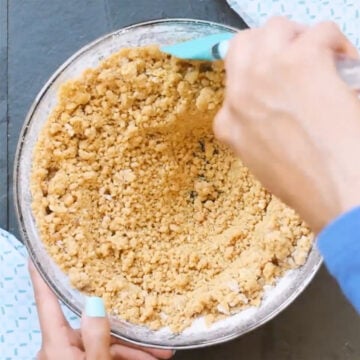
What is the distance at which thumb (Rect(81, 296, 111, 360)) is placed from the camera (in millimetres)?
633

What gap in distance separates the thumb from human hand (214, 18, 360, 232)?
22 centimetres

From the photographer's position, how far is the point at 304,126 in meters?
0.48

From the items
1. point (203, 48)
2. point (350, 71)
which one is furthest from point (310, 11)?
point (350, 71)

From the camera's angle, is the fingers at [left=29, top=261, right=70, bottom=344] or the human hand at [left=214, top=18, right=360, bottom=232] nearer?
the human hand at [left=214, top=18, right=360, bottom=232]

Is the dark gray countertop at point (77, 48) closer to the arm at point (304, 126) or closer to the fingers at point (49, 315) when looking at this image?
the fingers at point (49, 315)

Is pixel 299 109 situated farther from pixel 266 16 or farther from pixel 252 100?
pixel 266 16

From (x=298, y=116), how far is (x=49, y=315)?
1.14 ft

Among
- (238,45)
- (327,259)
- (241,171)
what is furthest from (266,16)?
(327,259)

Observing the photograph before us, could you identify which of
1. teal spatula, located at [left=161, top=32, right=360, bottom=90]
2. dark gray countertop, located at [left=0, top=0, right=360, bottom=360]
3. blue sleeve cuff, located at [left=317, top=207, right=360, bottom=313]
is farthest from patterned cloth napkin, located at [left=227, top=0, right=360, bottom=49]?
blue sleeve cuff, located at [left=317, top=207, right=360, bottom=313]

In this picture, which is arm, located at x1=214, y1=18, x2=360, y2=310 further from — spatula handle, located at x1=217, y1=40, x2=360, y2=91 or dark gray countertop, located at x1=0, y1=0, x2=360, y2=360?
dark gray countertop, located at x1=0, y1=0, x2=360, y2=360

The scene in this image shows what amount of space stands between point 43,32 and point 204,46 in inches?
11.0

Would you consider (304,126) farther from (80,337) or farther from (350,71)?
(80,337)

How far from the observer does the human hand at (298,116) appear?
461 mm

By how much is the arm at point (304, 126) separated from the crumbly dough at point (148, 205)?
0.59 ft
